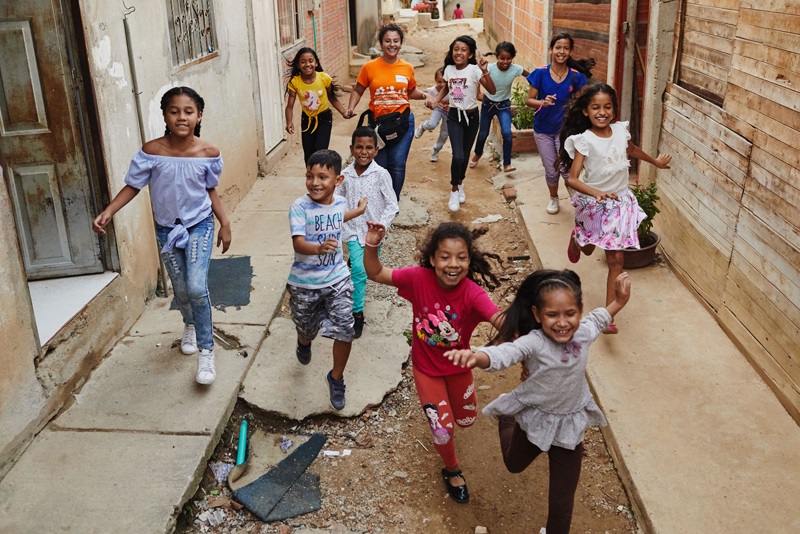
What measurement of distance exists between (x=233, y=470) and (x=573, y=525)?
1718 mm

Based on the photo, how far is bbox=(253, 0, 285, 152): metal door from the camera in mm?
8609

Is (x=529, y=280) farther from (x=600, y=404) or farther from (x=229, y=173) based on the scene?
(x=229, y=173)

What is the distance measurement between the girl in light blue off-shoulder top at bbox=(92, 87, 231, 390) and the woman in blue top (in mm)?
3608

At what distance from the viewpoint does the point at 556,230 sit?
22.5 ft

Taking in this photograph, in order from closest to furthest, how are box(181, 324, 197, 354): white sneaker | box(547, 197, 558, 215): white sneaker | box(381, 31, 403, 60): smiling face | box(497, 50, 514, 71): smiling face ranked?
1. box(181, 324, 197, 354): white sneaker
2. box(381, 31, 403, 60): smiling face
3. box(547, 197, 558, 215): white sneaker
4. box(497, 50, 514, 71): smiling face

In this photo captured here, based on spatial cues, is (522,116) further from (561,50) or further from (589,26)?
(561,50)

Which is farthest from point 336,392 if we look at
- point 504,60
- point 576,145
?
point 504,60

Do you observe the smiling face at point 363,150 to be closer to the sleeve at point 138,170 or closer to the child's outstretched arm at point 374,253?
the sleeve at point 138,170

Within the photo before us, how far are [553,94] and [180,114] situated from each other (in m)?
4.02

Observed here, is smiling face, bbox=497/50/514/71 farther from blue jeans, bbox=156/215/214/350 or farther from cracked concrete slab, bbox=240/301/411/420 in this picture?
blue jeans, bbox=156/215/214/350

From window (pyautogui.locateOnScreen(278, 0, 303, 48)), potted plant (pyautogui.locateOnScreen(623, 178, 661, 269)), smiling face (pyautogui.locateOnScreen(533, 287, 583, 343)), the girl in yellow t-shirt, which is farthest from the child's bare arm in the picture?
window (pyautogui.locateOnScreen(278, 0, 303, 48))

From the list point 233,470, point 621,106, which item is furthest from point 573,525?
point 621,106

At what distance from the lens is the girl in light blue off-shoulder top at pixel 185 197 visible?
4.12 meters

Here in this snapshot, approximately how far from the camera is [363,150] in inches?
190
